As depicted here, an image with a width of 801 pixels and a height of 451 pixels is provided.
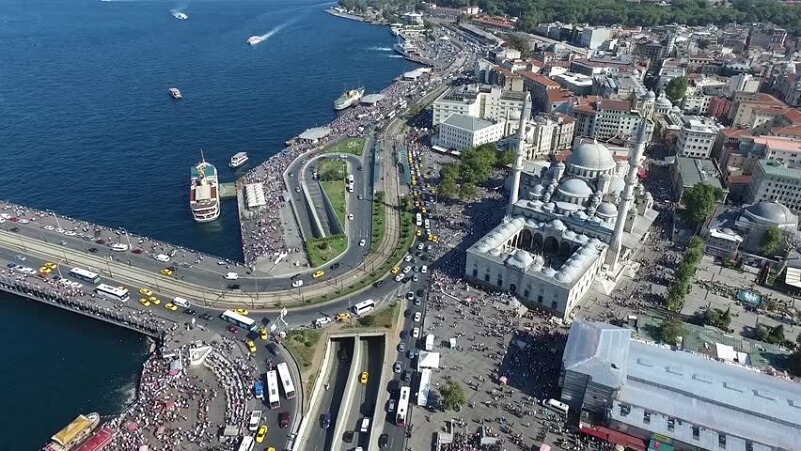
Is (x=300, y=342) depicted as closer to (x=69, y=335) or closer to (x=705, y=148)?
(x=69, y=335)

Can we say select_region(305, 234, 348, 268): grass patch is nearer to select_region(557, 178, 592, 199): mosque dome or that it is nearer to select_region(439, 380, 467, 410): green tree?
select_region(439, 380, 467, 410): green tree

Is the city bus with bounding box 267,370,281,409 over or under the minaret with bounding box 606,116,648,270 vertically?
under

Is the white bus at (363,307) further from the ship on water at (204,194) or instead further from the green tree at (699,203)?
the green tree at (699,203)

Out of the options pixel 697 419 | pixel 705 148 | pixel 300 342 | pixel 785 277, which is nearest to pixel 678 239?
pixel 785 277

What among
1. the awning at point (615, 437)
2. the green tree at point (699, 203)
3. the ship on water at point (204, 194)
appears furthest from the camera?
the ship on water at point (204, 194)

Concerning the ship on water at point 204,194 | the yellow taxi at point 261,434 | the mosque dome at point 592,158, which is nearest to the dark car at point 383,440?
the yellow taxi at point 261,434

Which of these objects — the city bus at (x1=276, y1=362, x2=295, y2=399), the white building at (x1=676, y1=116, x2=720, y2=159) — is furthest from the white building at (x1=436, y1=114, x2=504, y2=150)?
the city bus at (x1=276, y1=362, x2=295, y2=399)
